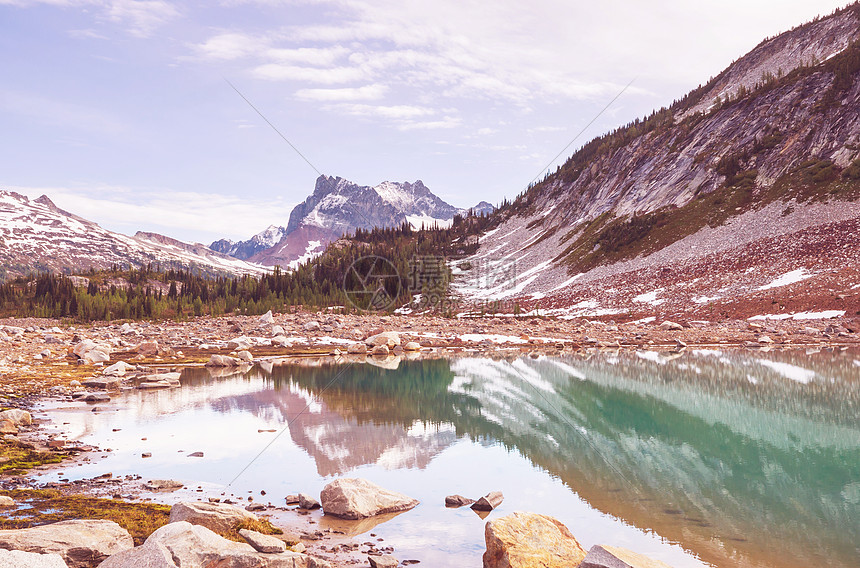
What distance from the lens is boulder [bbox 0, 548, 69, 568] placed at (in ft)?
24.4

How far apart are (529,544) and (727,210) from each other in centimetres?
10323

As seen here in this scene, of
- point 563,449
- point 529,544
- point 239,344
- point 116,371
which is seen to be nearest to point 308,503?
point 529,544

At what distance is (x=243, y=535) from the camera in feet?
33.2

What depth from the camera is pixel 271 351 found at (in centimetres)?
5372

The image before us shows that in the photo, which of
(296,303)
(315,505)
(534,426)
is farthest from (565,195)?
(315,505)

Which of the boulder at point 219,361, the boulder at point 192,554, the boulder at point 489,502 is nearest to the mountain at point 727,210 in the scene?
the boulder at point 219,361

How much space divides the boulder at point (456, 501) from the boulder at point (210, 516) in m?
4.68

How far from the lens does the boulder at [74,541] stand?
8.77 metres

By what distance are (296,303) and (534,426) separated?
3958 inches

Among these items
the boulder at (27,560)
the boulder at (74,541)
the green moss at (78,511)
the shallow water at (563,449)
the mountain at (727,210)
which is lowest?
the shallow water at (563,449)

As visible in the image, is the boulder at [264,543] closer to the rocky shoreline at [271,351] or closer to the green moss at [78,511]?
the rocky shoreline at [271,351]

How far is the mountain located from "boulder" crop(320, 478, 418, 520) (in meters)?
59.5

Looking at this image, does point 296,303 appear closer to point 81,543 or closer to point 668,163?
point 668,163

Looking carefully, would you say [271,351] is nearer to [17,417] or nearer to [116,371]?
[116,371]
